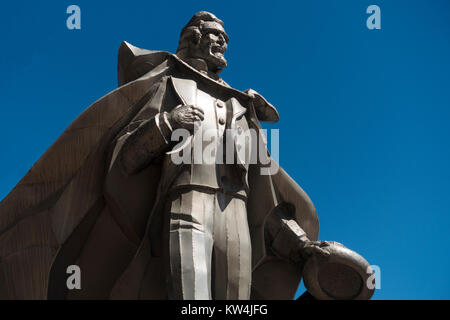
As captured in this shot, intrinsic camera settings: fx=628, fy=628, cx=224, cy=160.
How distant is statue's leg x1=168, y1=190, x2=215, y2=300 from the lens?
18.5ft

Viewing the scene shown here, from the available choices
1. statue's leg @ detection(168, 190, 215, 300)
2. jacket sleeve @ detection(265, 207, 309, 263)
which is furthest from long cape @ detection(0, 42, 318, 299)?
Result: statue's leg @ detection(168, 190, 215, 300)

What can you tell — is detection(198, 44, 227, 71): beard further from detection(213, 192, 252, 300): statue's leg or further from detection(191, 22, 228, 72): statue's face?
detection(213, 192, 252, 300): statue's leg

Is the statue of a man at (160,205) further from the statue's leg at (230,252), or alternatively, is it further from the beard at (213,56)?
the beard at (213,56)

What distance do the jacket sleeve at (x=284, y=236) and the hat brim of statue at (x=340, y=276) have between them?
0.26 m

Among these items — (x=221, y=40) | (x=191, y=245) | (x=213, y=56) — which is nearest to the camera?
(x=191, y=245)

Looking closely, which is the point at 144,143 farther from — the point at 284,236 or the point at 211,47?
the point at 284,236

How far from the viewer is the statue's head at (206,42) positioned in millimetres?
7348

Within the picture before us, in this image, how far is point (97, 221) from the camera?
6.63m

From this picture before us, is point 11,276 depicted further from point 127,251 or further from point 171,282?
point 171,282

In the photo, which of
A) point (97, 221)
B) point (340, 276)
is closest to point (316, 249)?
point (340, 276)

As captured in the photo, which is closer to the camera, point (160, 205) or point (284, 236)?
point (160, 205)

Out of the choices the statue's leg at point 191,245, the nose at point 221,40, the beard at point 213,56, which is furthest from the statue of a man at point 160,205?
the nose at point 221,40

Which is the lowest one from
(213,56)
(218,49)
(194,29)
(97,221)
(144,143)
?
(97,221)

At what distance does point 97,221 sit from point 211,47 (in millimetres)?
2404
